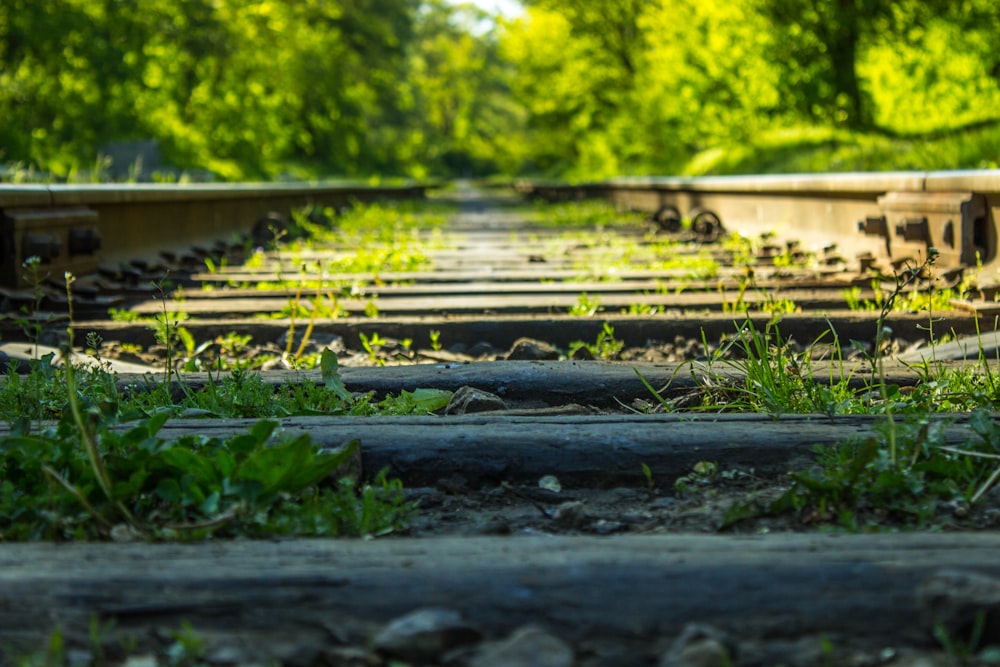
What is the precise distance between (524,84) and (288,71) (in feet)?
44.3

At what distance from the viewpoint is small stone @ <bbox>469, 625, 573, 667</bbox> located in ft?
4.26

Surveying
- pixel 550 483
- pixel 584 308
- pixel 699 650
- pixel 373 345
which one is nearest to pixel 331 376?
pixel 550 483

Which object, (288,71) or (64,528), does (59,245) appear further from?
(288,71)

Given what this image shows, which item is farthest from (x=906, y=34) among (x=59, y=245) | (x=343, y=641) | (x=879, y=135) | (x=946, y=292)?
(x=343, y=641)

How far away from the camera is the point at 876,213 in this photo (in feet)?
19.7

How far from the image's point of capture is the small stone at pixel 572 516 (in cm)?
196

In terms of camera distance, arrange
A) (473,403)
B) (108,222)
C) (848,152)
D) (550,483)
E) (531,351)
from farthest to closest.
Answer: (848,152) → (108,222) → (531,351) → (473,403) → (550,483)

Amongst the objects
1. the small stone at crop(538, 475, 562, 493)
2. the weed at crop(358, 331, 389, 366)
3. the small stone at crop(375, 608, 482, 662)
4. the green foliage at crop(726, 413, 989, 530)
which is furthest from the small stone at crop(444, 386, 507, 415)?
the small stone at crop(375, 608, 482, 662)

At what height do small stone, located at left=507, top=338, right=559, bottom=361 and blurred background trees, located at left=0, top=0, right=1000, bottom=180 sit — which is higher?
blurred background trees, located at left=0, top=0, right=1000, bottom=180

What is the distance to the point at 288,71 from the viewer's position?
29.9 metres

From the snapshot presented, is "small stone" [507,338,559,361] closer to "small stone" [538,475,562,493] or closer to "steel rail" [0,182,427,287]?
"small stone" [538,475,562,493]

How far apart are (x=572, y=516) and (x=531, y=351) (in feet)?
5.91

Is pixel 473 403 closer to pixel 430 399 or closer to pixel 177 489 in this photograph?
pixel 430 399

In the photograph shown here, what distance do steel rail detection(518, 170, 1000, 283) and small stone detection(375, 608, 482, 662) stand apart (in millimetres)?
2772
